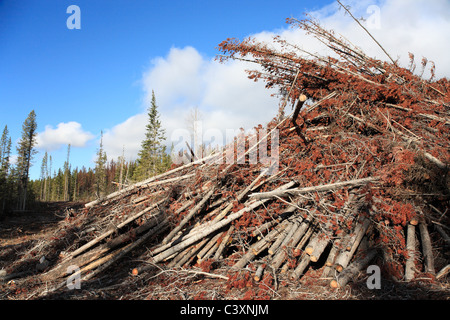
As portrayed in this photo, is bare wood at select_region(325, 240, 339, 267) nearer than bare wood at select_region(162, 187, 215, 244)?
Yes

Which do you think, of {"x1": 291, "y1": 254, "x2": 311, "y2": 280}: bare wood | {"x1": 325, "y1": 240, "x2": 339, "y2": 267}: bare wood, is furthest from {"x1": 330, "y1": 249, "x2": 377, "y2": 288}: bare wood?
{"x1": 291, "y1": 254, "x2": 311, "y2": 280}: bare wood

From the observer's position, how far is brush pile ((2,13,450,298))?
4.70 meters

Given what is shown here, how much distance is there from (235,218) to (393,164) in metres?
3.56

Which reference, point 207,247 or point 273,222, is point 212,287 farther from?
point 273,222

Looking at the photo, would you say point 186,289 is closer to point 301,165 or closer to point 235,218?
point 235,218

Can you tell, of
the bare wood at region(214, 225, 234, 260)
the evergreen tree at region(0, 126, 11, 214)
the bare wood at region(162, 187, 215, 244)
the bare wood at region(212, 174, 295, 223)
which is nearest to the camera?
the bare wood at region(214, 225, 234, 260)

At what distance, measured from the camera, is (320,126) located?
7488 millimetres

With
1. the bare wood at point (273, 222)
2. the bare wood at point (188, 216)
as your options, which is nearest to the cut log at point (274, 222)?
the bare wood at point (273, 222)

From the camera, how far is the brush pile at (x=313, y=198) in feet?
15.4

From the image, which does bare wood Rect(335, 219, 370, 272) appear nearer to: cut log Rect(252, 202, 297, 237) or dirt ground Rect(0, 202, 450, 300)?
dirt ground Rect(0, 202, 450, 300)

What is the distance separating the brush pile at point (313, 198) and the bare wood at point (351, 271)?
20mm

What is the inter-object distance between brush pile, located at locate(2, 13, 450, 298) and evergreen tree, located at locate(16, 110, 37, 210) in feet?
120

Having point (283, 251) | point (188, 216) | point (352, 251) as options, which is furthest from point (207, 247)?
point (352, 251)
